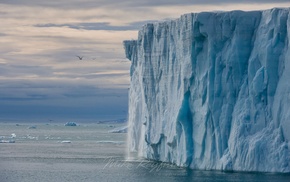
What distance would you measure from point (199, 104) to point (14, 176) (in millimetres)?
8695

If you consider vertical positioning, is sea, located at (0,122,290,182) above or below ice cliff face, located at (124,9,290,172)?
below

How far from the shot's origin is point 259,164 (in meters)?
34.6

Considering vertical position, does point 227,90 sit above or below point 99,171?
above

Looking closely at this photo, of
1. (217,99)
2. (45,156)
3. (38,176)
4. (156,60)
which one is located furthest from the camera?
(45,156)

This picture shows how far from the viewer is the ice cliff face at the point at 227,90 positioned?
34.6 metres

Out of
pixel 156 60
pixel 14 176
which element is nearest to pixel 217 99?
pixel 156 60

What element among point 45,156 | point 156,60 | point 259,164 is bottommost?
point 45,156

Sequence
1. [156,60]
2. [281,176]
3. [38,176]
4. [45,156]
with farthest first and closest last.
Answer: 1. [45,156]
2. [156,60]
3. [38,176]
4. [281,176]

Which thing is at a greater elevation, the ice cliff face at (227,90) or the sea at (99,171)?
the ice cliff face at (227,90)

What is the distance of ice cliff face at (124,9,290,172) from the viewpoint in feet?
113

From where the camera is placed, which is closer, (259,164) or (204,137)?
(259,164)

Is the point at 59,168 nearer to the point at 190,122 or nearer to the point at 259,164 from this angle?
the point at 190,122

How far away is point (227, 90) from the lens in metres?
36.6

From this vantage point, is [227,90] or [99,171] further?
[99,171]
